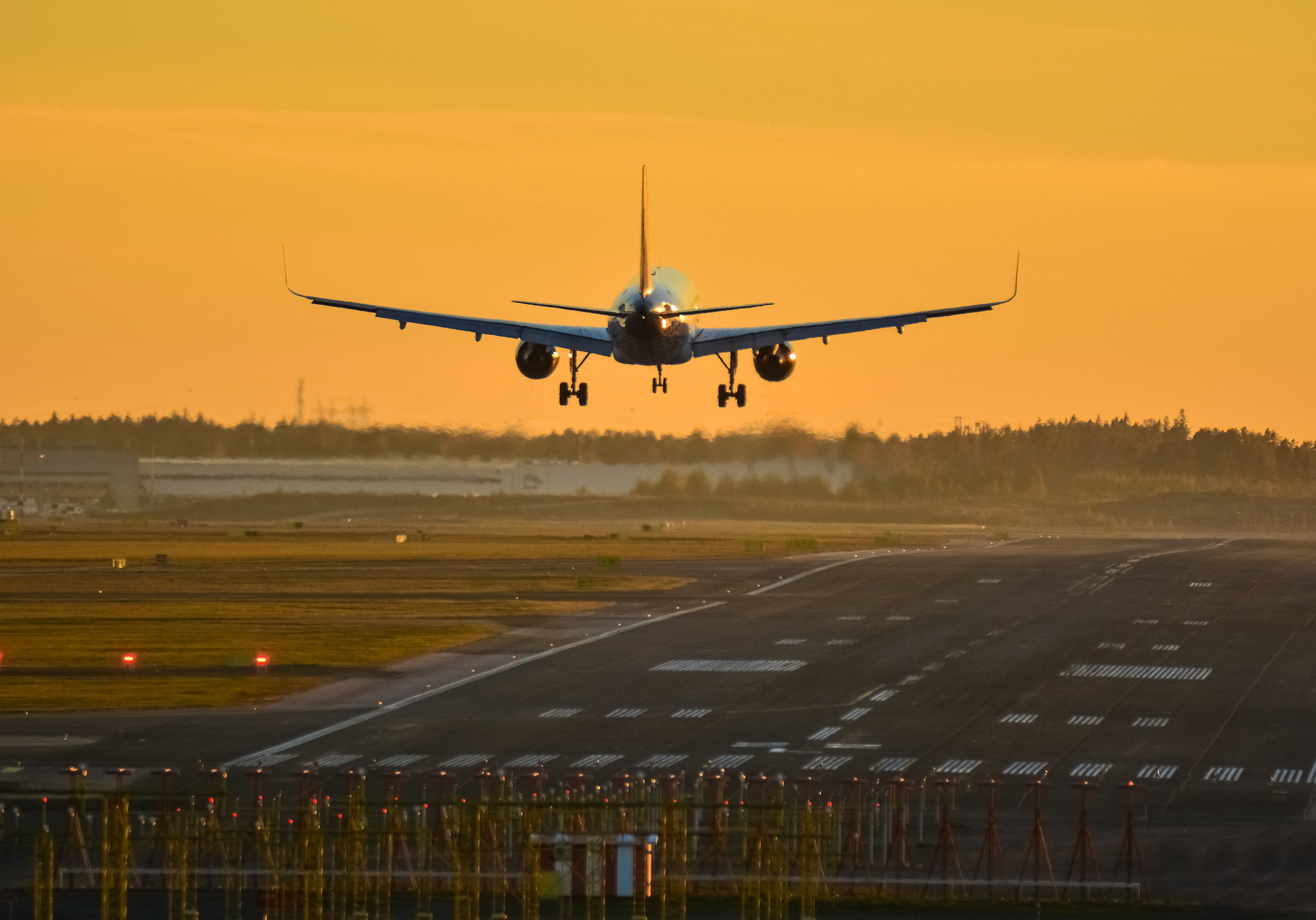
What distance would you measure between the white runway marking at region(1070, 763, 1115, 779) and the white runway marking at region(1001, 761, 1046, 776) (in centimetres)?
120

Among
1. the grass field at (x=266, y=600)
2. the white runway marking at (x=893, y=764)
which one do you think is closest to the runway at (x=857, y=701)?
the white runway marking at (x=893, y=764)

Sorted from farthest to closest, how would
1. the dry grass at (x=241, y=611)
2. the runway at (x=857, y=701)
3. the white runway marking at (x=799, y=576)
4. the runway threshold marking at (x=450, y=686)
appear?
the white runway marking at (x=799, y=576) → the dry grass at (x=241, y=611) → the runway threshold marking at (x=450, y=686) → the runway at (x=857, y=701)

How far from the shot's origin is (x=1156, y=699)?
264 feet

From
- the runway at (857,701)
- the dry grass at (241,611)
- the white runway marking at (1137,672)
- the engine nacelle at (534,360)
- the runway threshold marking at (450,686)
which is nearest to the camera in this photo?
the runway at (857,701)

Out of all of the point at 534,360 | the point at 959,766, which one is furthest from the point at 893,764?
the point at 534,360

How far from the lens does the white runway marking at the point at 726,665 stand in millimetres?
89250

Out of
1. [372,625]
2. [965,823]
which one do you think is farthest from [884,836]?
[372,625]

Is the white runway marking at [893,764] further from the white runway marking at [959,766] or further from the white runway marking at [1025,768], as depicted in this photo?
the white runway marking at [1025,768]

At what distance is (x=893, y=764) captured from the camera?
65062 millimetres

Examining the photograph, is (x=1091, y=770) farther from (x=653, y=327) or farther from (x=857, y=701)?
(x=653, y=327)

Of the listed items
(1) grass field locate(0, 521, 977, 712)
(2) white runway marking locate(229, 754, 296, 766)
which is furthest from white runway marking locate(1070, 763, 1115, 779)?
(1) grass field locate(0, 521, 977, 712)

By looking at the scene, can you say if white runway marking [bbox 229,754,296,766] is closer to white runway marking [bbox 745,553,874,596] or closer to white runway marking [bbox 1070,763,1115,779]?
white runway marking [bbox 1070,763,1115,779]

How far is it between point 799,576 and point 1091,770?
73367mm

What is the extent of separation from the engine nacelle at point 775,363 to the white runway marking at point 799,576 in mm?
46493
